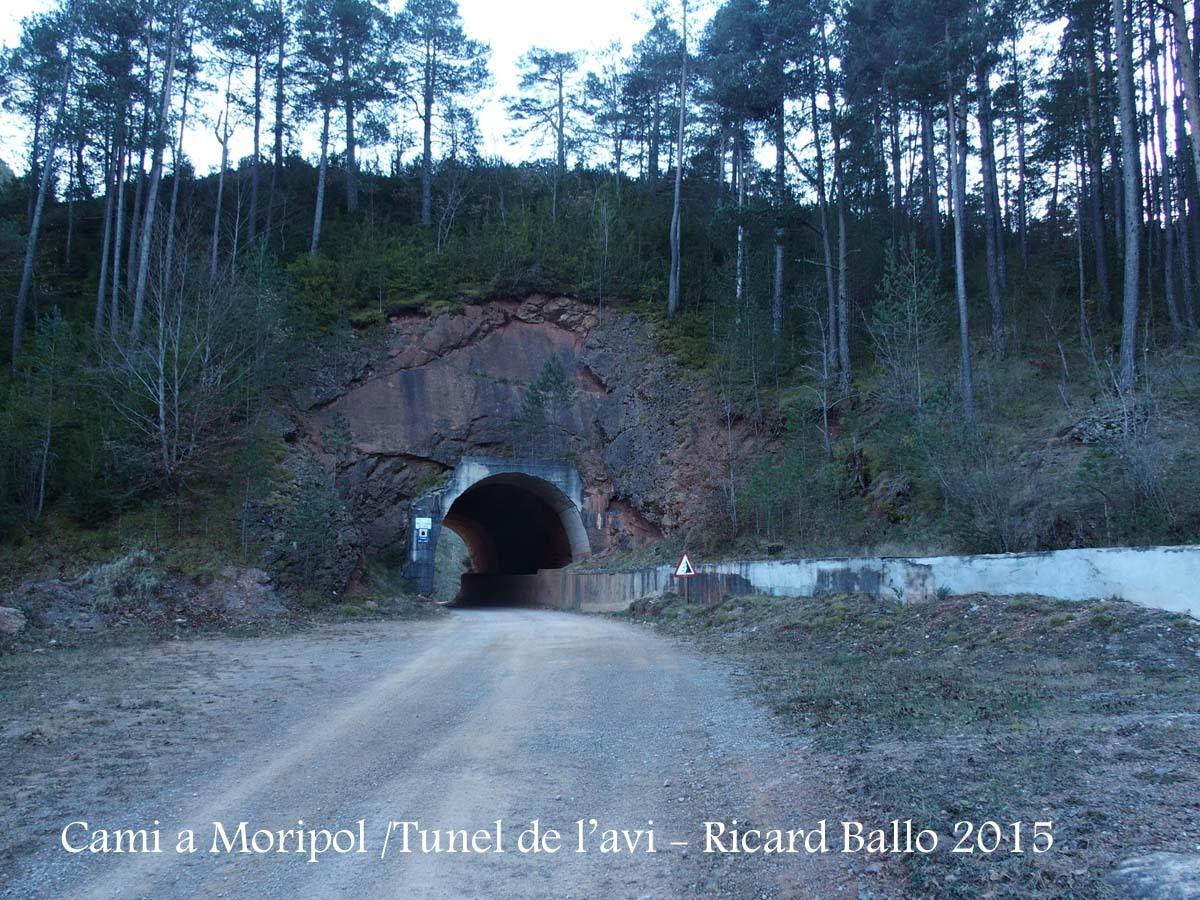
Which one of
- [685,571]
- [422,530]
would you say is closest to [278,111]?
[422,530]

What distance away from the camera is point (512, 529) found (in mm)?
40188

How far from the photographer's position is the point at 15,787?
5.49 meters

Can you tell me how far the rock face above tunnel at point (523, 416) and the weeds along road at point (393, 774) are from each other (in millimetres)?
17187

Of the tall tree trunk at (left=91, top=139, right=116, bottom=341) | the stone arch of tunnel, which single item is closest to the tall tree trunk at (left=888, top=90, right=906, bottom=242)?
the stone arch of tunnel

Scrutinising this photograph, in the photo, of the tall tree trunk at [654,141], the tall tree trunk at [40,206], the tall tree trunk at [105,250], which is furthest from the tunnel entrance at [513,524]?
the tall tree trunk at [654,141]

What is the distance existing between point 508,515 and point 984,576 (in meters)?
29.1

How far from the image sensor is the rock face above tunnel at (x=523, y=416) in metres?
28.1

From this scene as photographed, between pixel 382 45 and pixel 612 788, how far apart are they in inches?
1410

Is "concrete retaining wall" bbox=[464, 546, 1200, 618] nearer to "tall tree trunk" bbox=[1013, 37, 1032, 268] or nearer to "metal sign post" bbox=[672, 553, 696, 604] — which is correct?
"metal sign post" bbox=[672, 553, 696, 604]

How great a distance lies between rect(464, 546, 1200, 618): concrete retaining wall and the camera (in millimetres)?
8766

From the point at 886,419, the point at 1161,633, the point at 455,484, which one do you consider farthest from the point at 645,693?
the point at 455,484

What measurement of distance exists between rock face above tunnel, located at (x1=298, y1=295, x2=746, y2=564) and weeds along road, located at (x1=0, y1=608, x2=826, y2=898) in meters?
17.2

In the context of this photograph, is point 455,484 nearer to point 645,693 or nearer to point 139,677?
point 139,677

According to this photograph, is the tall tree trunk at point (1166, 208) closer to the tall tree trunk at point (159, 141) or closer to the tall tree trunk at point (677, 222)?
the tall tree trunk at point (677, 222)
